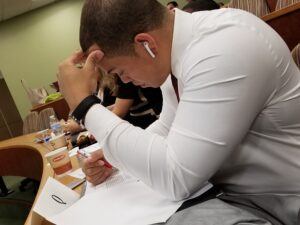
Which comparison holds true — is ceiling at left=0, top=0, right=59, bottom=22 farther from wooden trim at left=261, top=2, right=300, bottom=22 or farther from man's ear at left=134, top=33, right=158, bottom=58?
man's ear at left=134, top=33, right=158, bottom=58

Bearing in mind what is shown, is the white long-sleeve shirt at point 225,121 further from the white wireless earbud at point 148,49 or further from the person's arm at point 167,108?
the person's arm at point 167,108

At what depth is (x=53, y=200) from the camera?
95 centimetres

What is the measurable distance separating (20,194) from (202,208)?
11.2 ft

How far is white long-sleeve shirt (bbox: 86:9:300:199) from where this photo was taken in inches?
26.4

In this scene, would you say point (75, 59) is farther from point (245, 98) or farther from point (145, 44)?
point (245, 98)

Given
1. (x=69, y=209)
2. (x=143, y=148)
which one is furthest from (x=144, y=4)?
(x=69, y=209)

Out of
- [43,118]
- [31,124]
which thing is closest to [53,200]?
[43,118]

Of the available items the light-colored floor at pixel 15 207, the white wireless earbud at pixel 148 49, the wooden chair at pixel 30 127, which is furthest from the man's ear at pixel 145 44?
the wooden chair at pixel 30 127

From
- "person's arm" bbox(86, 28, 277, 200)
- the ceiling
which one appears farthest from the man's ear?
the ceiling

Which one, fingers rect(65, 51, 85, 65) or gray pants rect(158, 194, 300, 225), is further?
fingers rect(65, 51, 85, 65)

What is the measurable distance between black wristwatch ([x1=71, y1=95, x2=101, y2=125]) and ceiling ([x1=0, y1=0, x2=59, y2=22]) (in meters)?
6.51

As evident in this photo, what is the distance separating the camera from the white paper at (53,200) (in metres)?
0.90

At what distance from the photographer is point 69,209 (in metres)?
0.89

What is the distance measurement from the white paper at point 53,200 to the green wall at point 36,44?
300 inches
